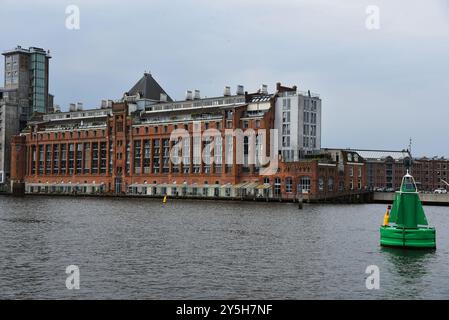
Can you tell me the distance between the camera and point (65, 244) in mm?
56156

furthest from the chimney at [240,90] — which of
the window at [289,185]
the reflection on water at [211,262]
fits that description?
the reflection on water at [211,262]

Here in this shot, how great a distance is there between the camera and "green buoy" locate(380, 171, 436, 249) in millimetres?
52750

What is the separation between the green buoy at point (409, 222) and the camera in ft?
173

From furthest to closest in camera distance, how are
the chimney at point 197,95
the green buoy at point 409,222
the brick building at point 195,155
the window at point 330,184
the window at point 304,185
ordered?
the chimney at point 197,95
the brick building at point 195,155
the window at point 330,184
the window at point 304,185
the green buoy at point 409,222

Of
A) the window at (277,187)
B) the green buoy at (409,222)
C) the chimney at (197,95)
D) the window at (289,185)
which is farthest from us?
the chimney at (197,95)

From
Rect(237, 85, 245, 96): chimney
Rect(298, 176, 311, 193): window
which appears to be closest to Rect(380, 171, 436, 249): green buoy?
Rect(298, 176, 311, 193): window

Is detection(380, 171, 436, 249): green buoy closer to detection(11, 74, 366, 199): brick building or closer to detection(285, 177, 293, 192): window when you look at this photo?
detection(11, 74, 366, 199): brick building

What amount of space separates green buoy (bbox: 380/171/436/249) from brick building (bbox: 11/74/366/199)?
9374cm

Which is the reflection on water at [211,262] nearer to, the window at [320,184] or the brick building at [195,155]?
the window at [320,184]

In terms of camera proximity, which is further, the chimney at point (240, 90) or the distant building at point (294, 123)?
the chimney at point (240, 90)

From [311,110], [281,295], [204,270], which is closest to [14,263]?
[204,270]

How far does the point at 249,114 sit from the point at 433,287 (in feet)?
410

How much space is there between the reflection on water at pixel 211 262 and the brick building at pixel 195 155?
77294 mm
